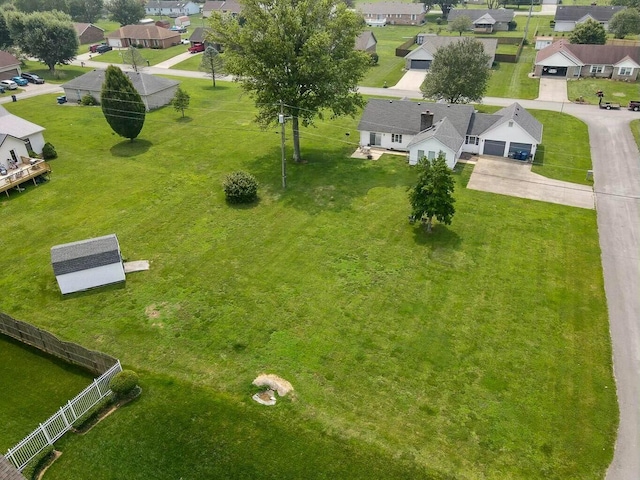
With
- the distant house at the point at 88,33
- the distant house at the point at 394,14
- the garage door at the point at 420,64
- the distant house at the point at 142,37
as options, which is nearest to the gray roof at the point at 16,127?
the garage door at the point at 420,64

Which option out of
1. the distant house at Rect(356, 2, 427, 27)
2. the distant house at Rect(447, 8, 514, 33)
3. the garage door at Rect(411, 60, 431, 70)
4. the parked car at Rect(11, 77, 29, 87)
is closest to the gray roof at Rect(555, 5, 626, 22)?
the distant house at Rect(447, 8, 514, 33)

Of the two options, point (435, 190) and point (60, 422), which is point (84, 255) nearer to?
point (60, 422)

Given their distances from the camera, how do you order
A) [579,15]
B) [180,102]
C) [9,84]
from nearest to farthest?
1. [180,102]
2. [9,84]
3. [579,15]

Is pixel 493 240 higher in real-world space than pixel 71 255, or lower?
lower

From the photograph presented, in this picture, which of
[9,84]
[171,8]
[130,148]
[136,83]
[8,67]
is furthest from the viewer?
[171,8]

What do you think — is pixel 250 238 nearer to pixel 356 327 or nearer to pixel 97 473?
pixel 356 327

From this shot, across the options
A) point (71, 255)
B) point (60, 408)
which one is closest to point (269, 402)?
point (60, 408)

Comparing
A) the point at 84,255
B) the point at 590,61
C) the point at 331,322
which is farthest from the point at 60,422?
the point at 590,61
